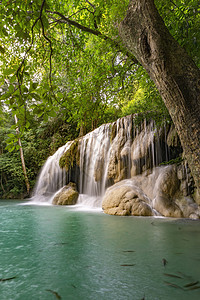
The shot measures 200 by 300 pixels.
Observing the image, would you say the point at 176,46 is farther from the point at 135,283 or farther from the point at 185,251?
the point at 185,251

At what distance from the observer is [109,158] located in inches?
373

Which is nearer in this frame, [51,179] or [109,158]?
[109,158]

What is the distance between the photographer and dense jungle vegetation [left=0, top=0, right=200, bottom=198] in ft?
5.22

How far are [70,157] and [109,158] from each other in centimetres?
296

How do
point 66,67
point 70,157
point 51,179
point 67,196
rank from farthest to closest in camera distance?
point 51,179, point 70,157, point 67,196, point 66,67

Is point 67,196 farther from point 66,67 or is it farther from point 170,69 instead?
point 170,69

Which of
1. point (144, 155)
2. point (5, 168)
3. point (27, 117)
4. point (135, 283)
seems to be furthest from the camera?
point (5, 168)

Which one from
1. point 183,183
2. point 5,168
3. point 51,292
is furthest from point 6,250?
point 5,168

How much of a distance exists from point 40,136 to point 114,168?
10.9m

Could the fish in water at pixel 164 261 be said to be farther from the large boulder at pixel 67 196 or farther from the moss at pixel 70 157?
the moss at pixel 70 157

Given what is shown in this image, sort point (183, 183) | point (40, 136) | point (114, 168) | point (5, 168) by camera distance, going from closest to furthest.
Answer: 1. point (183, 183)
2. point (114, 168)
3. point (5, 168)
4. point (40, 136)

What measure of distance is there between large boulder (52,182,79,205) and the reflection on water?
6.38m

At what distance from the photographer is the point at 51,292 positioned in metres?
1.75

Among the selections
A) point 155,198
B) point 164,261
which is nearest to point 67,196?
point 155,198
